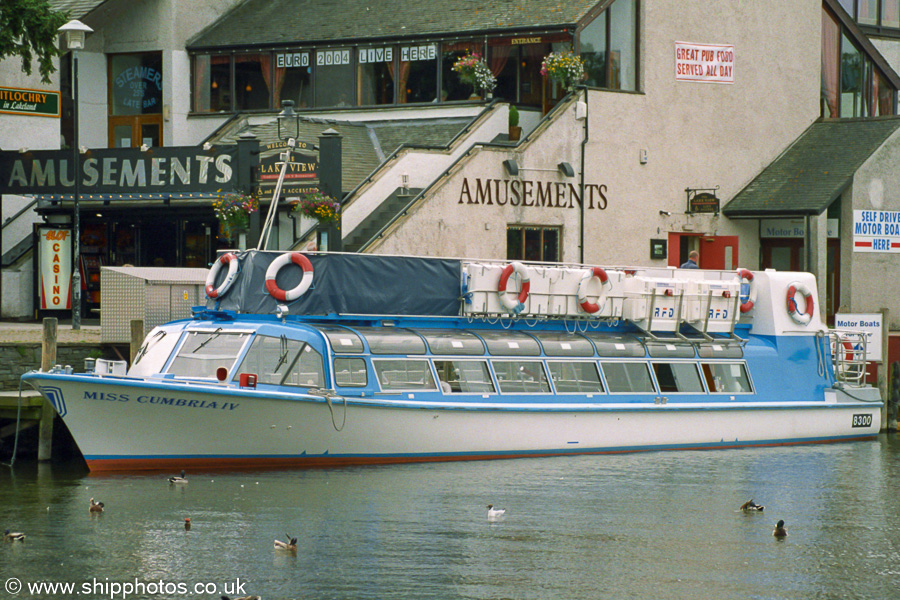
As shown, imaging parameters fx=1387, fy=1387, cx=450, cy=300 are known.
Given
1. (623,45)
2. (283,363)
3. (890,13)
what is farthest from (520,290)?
(890,13)

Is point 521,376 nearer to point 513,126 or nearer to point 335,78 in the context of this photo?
point 513,126

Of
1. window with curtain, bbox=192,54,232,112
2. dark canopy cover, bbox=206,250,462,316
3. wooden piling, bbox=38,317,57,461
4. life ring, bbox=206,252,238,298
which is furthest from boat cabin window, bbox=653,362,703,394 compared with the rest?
window with curtain, bbox=192,54,232,112

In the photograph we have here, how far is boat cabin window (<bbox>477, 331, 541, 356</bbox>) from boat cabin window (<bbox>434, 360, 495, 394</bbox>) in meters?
0.38

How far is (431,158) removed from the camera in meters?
32.0

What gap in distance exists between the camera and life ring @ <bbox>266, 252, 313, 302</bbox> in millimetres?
21219

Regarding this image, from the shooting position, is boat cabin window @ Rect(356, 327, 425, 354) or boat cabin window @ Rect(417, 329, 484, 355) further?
boat cabin window @ Rect(417, 329, 484, 355)

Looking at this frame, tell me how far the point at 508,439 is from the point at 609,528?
5.63 metres

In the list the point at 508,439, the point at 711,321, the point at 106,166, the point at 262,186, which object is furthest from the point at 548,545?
the point at 106,166

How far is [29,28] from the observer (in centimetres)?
3112

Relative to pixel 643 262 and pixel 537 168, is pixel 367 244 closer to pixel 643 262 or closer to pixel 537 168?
pixel 537 168

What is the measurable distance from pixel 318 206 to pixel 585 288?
17.7ft

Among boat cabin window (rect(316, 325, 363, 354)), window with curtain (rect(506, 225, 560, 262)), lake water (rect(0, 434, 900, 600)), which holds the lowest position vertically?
lake water (rect(0, 434, 900, 600))

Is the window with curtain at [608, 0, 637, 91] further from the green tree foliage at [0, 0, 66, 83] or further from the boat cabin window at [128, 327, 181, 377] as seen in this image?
the boat cabin window at [128, 327, 181, 377]

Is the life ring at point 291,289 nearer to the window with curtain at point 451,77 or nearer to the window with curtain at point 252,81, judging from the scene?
the window with curtain at point 451,77
